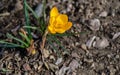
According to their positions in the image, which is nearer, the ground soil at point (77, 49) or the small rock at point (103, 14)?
the ground soil at point (77, 49)

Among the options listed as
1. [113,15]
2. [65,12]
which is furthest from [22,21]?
[113,15]

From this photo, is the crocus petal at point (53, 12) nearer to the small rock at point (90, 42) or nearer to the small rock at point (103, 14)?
the small rock at point (90, 42)

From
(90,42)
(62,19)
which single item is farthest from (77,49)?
(62,19)

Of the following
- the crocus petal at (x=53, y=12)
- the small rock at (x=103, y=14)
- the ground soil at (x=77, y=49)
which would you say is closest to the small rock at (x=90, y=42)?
the ground soil at (x=77, y=49)

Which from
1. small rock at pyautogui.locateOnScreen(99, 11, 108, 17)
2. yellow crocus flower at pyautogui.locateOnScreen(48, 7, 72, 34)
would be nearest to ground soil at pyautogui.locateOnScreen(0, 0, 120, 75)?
small rock at pyautogui.locateOnScreen(99, 11, 108, 17)

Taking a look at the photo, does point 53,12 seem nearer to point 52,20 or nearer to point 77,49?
point 52,20
